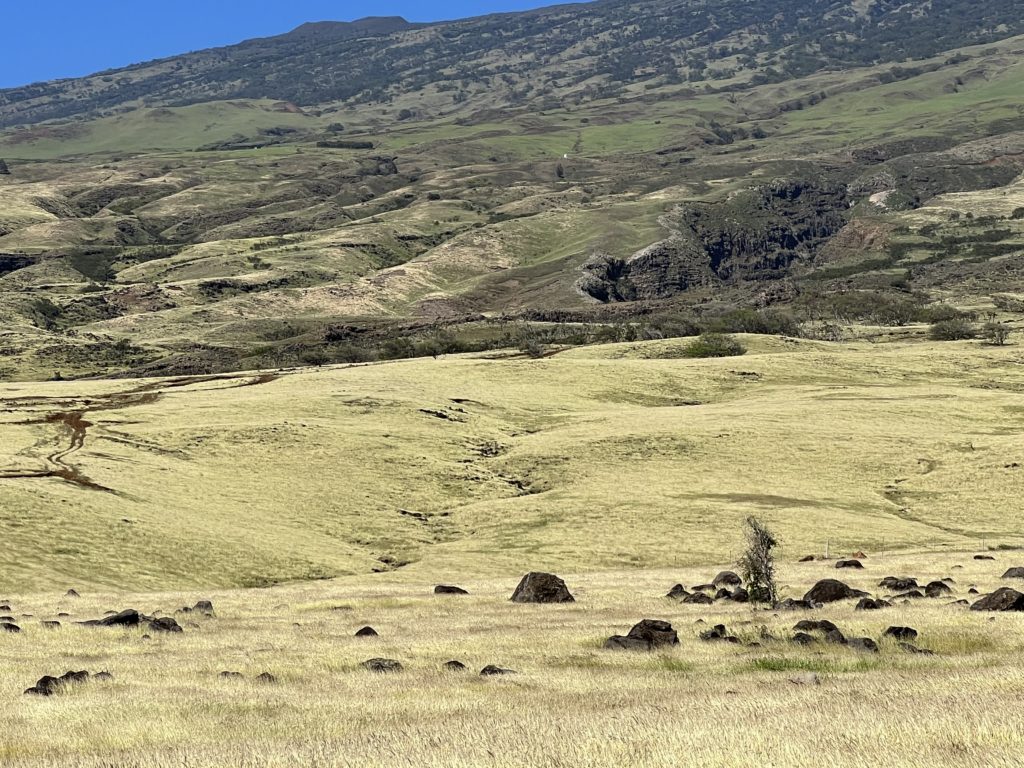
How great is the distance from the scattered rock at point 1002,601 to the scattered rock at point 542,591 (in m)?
12.3

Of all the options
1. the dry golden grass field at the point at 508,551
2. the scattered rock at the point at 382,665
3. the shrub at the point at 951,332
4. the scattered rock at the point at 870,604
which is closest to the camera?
the dry golden grass field at the point at 508,551

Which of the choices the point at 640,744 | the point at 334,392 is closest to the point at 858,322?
the point at 334,392

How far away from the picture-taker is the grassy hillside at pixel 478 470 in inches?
2186

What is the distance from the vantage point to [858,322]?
195 metres

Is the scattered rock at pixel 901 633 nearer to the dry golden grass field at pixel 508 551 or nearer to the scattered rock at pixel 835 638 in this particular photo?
the dry golden grass field at pixel 508 551

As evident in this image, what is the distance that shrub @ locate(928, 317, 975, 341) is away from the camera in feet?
522

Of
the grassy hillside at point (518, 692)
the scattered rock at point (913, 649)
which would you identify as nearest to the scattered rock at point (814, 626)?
the grassy hillside at point (518, 692)

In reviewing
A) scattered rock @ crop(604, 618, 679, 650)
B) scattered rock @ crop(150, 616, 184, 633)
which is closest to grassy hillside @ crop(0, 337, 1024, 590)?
scattered rock @ crop(150, 616, 184, 633)

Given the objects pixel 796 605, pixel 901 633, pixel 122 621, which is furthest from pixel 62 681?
pixel 796 605

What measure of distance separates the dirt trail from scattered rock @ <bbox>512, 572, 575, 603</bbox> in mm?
37449

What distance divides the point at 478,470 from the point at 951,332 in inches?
4108

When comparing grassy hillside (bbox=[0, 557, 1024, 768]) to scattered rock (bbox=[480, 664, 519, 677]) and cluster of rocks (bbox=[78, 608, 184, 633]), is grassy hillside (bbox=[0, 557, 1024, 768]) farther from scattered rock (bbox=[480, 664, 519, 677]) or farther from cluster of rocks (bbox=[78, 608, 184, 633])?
cluster of rocks (bbox=[78, 608, 184, 633])

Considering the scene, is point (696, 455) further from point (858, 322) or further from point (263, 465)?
point (858, 322)

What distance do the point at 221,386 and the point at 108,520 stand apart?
6446 cm
